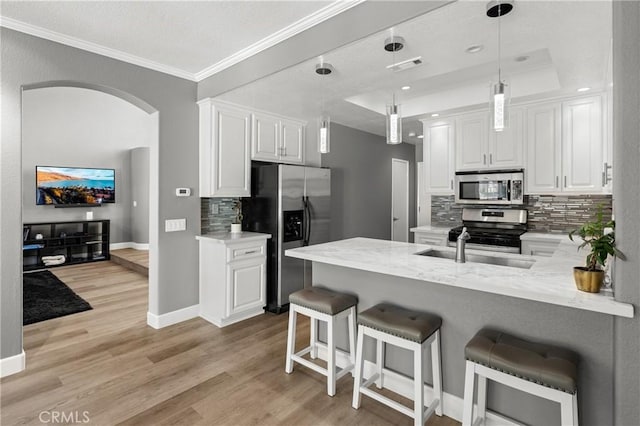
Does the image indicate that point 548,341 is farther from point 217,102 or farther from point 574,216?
point 217,102

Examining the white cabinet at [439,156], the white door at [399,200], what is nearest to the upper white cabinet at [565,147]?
the white cabinet at [439,156]

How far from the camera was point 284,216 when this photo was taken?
13.0ft

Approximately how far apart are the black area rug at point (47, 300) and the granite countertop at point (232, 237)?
185cm

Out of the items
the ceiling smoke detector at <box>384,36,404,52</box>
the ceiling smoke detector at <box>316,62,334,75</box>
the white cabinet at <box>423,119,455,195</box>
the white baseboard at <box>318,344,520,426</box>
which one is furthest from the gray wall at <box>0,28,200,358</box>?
the white cabinet at <box>423,119,455,195</box>

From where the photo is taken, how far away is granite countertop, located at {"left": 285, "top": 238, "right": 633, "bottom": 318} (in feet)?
4.77

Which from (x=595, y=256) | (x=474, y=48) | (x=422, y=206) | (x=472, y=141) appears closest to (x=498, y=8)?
(x=474, y=48)

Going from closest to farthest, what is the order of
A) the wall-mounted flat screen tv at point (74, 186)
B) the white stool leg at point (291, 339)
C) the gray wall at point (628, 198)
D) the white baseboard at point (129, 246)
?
the gray wall at point (628, 198) < the white stool leg at point (291, 339) < the wall-mounted flat screen tv at point (74, 186) < the white baseboard at point (129, 246)

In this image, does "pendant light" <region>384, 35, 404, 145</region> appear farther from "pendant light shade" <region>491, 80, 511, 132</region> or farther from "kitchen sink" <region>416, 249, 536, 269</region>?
"kitchen sink" <region>416, 249, 536, 269</region>

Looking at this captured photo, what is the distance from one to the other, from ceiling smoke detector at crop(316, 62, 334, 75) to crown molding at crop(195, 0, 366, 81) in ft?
0.96

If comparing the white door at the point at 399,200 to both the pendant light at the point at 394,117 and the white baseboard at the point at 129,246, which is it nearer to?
the pendant light at the point at 394,117

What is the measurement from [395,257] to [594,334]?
1.12m

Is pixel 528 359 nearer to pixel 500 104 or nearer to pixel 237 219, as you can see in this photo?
pixel 500 104

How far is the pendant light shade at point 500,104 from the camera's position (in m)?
1.82

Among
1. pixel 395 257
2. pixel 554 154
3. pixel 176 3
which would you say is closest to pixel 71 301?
pixel 176 3
